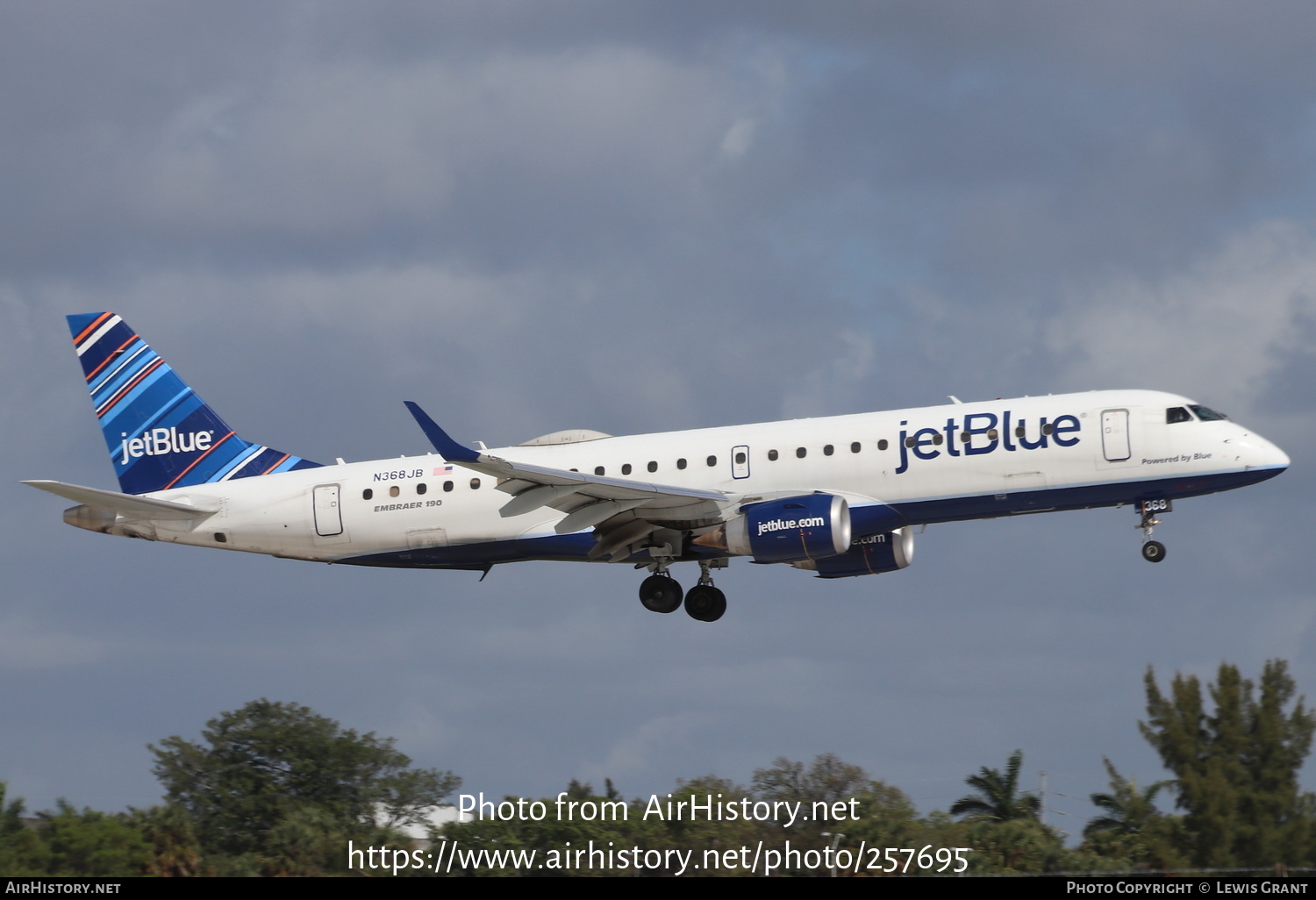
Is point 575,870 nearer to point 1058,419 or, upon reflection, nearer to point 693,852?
point 693,852

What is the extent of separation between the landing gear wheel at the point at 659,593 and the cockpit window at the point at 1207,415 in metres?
13.9

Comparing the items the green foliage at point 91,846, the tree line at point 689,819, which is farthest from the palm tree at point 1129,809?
the green foliage at point 91,846

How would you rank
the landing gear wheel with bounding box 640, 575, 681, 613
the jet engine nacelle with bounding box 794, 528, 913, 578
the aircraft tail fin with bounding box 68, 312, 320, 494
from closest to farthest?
the landing gear wheel with bounding box 640, 575, 681, 613 < the jet engine nacelle with bounding box 794, 528, 913, 578 < the aircraft tail fin with bounding box 68, 312, 320, 494

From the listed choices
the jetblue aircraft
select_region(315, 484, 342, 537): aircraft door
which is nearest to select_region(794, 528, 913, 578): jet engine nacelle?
the jetblue aircraft

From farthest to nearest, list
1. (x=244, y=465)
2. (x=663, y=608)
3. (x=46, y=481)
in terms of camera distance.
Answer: (x=244, y=465)
(x=663, y=608)
(x=46, y=481)

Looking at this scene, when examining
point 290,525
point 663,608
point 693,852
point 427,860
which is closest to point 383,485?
point 290,525

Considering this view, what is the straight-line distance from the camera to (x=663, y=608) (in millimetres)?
42531

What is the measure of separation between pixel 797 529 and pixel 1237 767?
1182 inches

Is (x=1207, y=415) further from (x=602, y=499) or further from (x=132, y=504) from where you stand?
(x=132, y=504)

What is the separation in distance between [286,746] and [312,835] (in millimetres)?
15497

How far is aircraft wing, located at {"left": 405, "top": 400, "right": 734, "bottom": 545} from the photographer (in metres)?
37.3

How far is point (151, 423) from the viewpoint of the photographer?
4628 centimetres

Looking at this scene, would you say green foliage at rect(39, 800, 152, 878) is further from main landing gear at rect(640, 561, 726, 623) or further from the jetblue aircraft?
main landing gear at rect(640, 561, 726, 623)

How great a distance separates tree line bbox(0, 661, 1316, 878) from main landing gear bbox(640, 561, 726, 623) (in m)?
7.16
